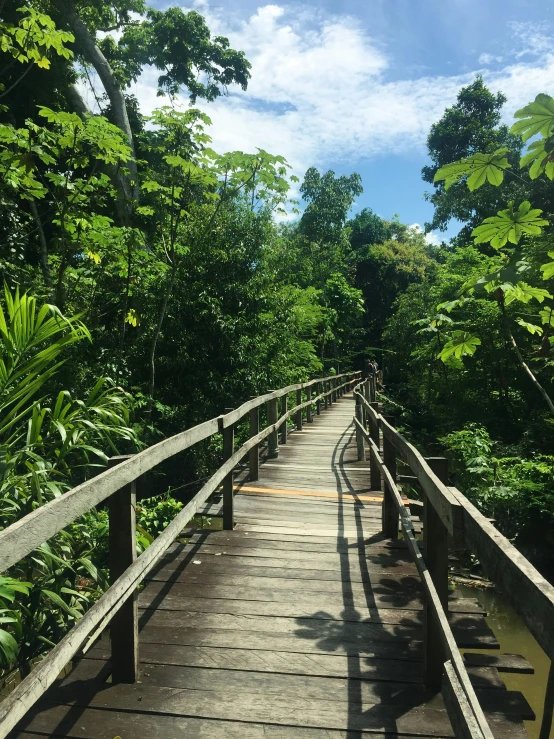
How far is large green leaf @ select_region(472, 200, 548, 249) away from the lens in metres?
2.89

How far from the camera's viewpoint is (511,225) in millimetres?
2930

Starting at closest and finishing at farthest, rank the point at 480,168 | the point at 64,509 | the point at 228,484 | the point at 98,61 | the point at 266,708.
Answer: the point at 64,509, the point at 266,708, the point at 480,168, the point at 228,484, the point at 98,61

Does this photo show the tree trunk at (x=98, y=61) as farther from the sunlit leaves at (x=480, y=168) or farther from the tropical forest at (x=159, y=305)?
the sunlit leaves at (x=480, y=168)

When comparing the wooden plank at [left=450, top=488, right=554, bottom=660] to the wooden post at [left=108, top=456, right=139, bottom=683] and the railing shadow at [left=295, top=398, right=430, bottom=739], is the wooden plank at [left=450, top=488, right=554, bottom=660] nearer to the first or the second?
the railing shadow at [left=295, top=398, right=430, bottom=739]

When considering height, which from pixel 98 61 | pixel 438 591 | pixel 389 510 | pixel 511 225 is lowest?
pixel 389 510

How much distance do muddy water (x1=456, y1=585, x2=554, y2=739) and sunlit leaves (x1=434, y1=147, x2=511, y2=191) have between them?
4.37 metres

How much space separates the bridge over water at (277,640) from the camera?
176 cm

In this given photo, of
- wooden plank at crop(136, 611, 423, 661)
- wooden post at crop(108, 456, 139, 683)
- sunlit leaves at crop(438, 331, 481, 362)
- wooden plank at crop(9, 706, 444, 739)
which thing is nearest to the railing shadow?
wooden plank at crop(136, 611, 423, 661)

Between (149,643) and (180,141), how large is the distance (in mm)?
6883

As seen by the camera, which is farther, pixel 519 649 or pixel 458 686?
pixel 519 649

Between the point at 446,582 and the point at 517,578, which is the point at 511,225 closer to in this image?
the point at 446,582

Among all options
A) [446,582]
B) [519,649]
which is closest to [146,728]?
[446,582]

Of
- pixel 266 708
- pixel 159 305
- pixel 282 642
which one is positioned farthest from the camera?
pixel 159 305

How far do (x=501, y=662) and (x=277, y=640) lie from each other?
1078 millimetres
